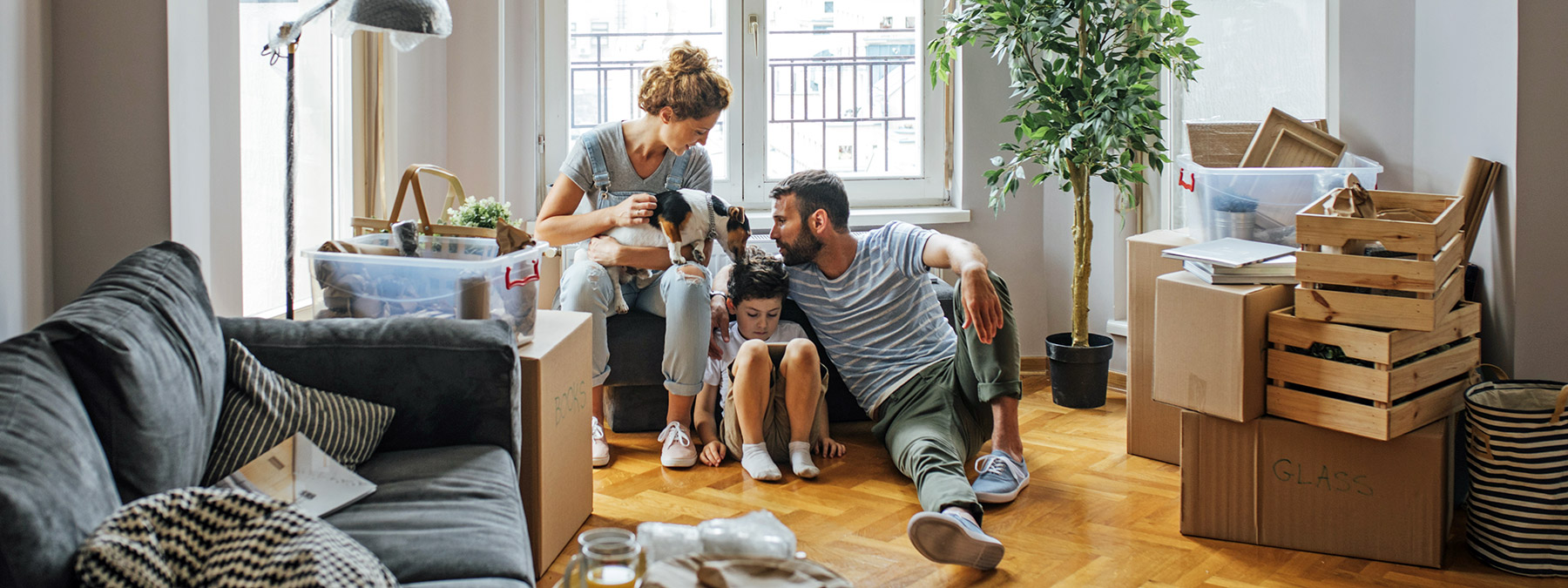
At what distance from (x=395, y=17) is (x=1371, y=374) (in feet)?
6.17

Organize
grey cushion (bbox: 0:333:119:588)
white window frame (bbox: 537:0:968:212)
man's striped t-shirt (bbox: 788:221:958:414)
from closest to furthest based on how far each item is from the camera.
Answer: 1. grey cushion (bbox: 0:333:119:588)
2. man's striped t-shirt (bbox: 788:221:958:414)
3. white window frame (bbox: 537:0:968:212)

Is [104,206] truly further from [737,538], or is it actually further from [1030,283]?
[1030,283]

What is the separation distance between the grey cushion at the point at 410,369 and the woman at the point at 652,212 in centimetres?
99

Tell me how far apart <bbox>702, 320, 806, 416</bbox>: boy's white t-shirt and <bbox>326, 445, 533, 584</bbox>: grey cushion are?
1157 millimetres

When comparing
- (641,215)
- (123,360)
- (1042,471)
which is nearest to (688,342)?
(641,215)

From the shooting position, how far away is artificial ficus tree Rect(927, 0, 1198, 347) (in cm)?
311

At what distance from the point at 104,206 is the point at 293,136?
1.14ft

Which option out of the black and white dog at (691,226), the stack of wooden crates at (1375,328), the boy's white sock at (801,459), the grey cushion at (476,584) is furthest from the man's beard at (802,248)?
the grey cushion at (476,584)

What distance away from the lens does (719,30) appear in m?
4.00

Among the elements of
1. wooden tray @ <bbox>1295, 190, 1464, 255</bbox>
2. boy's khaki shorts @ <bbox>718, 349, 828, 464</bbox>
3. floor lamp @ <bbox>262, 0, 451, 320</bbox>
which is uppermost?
floor lamp @ <bbox>262, 0, 451, 320</bbox>

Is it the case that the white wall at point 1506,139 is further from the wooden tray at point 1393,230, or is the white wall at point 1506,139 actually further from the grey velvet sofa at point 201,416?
the grey velvet sofa at point 201,416

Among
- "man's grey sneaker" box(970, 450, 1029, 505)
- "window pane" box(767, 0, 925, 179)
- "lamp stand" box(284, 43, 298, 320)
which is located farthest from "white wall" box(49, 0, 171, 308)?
"window pane" box(767, 0, 925, 179)

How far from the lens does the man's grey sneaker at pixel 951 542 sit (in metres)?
2.03

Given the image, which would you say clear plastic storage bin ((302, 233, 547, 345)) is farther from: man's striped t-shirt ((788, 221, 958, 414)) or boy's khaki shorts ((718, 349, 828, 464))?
man's striped t-shirt ((788, 221, 958, 414))
